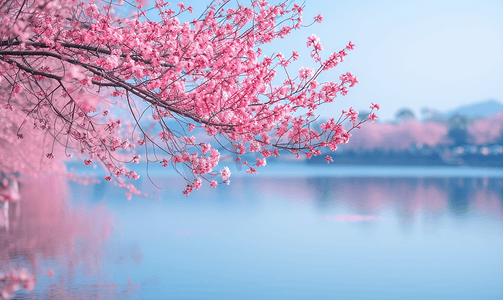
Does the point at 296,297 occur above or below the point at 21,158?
below

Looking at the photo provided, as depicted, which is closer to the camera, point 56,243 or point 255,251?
point 56,243

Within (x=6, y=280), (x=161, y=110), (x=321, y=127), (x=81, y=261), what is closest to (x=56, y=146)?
(x=81, y=261)

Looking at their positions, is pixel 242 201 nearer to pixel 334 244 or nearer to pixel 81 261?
pixel 334 244

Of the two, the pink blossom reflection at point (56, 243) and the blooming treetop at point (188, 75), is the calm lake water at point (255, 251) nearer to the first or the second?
the pink blossom reflection at point (56, 243)

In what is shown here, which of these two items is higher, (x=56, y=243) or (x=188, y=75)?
(x=188, y=75)

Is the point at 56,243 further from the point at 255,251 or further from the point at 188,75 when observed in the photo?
the point at 188,75

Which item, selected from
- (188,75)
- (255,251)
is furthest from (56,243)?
(188,75)

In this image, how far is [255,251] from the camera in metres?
12.5

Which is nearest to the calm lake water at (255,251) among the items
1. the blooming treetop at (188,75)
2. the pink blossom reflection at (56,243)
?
the pink blossom reflection at (56,243)

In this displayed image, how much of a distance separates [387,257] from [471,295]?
3282mm

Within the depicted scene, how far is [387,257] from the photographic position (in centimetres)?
1201

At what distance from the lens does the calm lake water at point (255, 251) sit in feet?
28.9

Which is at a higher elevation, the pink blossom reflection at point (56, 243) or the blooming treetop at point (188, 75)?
the blooming treetop at point (188, 75)

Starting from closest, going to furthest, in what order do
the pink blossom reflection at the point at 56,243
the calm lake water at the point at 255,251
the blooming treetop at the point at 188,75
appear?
the blooming treetop at the point at 188,75
the pink blossom reflection at the point at 56,243
the calm lake water at the point at 255,251
